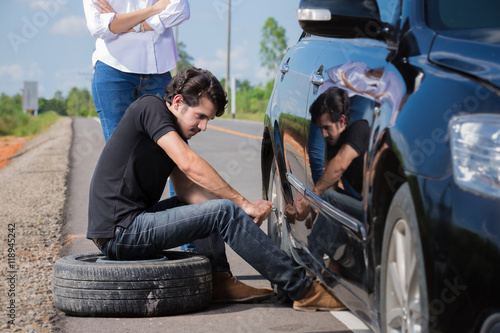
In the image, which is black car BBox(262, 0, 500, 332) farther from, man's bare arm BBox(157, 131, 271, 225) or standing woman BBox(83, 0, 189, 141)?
standing woman BBox(83, 0, 189, 141)

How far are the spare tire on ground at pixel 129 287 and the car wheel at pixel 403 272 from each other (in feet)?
5.30

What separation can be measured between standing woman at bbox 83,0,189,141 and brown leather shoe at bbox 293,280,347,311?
69.8 inches

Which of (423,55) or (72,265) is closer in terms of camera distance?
(423,55)

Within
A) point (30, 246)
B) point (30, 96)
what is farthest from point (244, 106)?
point (30, 246)

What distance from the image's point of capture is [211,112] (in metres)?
4.59

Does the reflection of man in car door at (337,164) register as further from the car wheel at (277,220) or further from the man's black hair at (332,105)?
the car wheel at (277,220)

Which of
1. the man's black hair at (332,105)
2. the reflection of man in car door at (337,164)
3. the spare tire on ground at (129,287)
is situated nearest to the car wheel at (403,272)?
the reflection of man in car door at (337,164)

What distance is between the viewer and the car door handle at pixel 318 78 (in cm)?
381

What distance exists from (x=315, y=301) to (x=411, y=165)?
2042 mm

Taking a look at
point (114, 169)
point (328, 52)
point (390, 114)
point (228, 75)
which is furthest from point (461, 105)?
point (228, 75)

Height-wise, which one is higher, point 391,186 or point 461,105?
point 461,105

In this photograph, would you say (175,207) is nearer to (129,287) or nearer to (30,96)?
(129,287)

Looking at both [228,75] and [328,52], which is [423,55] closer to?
[328,52]

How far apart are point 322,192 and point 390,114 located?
3.06 feet
